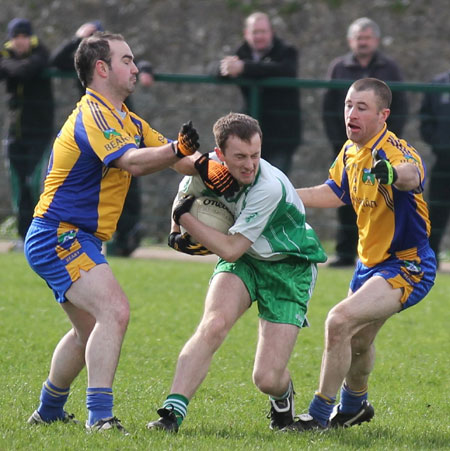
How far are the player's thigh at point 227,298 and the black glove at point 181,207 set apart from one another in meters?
0.47

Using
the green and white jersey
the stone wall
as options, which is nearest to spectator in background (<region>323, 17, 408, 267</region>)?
the stone wall

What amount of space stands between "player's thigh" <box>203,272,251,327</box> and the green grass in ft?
2.08

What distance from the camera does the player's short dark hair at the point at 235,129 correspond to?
18.3ft

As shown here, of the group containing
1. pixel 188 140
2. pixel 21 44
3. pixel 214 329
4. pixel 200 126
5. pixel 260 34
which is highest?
pixel 260 34

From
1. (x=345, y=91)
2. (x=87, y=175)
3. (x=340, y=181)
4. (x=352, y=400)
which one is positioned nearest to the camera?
(x=87, y=175)

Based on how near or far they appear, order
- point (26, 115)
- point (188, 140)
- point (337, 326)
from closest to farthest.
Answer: point (188, 140), point (337, 326), point (26, 115)

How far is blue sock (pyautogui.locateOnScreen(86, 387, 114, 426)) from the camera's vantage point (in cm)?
539

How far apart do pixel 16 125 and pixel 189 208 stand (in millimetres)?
7550

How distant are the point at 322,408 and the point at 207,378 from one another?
1472 millimetres

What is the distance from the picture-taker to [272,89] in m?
12.2

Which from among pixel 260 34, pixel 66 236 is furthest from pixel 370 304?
pixel 260 34

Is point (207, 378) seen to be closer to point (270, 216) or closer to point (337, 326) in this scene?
point (337, 326)

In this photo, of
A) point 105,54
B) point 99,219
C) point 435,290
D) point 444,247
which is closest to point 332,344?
point 99,219

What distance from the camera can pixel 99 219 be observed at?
5.71 m
